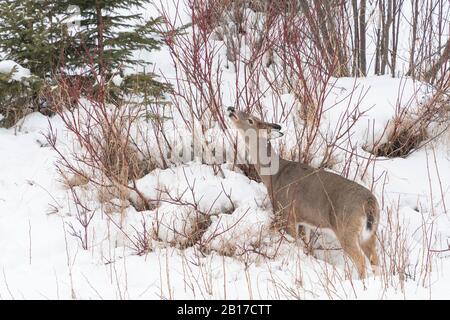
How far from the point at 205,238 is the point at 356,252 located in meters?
1.27

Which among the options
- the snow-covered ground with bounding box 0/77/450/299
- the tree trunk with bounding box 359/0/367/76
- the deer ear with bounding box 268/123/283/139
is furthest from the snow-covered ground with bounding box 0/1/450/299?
the tree trunk with bounding box 359/0/367/76

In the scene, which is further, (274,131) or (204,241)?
(274,131)

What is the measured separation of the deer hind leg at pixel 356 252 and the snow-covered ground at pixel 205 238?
92 millimetres

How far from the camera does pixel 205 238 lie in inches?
196

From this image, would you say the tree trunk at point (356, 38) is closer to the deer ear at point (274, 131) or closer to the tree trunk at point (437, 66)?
the tree trunk at point (437, 66)

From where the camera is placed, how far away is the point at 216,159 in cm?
611

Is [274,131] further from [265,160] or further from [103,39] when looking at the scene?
[103,39]

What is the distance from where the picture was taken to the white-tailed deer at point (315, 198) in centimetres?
445

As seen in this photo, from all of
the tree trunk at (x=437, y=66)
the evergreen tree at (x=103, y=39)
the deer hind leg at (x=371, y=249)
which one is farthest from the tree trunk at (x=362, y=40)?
the deer hind leg at (x=371, y=249)

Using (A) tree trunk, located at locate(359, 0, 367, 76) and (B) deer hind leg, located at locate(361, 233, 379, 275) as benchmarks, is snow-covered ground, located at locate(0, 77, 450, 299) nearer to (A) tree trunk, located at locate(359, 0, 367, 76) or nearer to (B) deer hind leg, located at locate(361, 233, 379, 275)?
(B) deer hind leg, located at locate(361, 233, 379, 275)

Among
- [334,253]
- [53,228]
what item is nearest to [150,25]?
[53,228]

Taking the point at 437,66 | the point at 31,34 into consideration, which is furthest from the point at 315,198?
the point at 31,34

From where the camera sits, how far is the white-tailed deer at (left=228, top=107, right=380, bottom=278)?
4.45m
